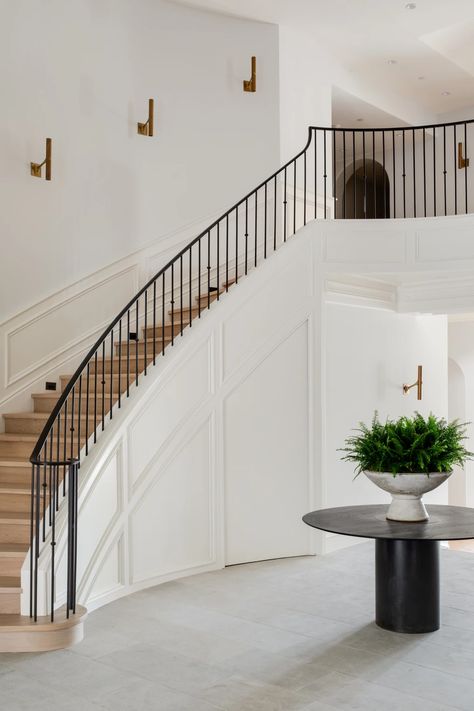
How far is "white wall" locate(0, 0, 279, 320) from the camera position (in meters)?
7.18

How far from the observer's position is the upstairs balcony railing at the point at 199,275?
493cm

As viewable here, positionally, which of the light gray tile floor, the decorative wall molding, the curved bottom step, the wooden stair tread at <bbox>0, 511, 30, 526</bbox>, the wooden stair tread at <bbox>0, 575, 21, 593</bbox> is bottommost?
the light gray tile floor

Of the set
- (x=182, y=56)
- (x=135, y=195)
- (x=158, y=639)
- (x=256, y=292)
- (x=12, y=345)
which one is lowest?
(x=158, y=639)

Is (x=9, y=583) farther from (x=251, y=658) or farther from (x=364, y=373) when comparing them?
(x=364, y=373)

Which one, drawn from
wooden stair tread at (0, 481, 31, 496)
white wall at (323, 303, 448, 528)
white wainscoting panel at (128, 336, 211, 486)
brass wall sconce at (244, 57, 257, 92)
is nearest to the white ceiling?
brass wall sconce at (244, 57, 257, 92)

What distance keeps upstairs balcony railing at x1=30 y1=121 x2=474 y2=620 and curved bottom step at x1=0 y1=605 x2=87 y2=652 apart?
12cm

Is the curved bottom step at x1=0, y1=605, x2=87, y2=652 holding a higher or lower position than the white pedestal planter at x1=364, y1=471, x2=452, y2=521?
lower

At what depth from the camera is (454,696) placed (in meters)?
3.83

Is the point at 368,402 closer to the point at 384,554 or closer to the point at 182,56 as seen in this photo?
the point at 384,554

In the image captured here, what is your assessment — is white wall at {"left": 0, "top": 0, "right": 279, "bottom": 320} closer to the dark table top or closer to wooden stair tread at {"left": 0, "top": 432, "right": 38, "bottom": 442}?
wooden stair tread at {"left": 0, "top": 432, "right": 38, "bottom": 442}

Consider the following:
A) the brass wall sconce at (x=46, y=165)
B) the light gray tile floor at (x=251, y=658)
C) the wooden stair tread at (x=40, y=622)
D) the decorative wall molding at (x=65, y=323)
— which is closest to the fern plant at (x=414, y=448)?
the light gray tile floor at (x=251, y=658)

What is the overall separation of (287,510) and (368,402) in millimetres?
1625

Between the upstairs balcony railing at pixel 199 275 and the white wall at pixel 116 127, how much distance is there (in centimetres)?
50

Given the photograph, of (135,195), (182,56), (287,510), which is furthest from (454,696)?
(182,56)
